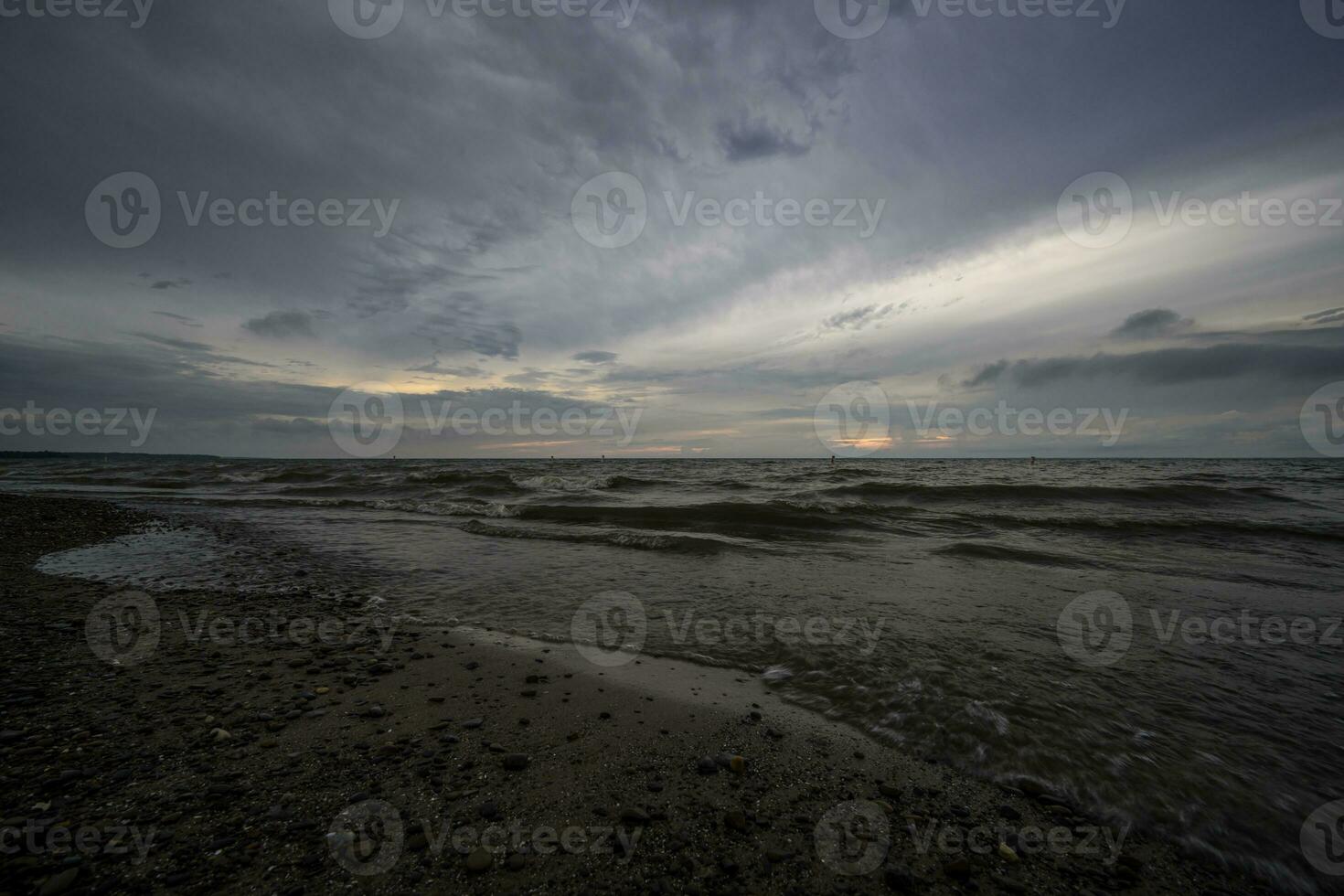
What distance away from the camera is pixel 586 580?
30.2ft

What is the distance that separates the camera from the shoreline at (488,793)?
2.66m

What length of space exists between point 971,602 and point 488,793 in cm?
746

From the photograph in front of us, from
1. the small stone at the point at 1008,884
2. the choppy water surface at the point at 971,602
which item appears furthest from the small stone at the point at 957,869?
the choppy water surface at the point at 971,602

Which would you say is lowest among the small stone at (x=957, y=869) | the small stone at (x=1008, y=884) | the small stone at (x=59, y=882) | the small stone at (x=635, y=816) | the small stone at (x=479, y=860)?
the small stone at (x=1008, y=884)

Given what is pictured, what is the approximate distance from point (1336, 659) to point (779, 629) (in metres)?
6.39

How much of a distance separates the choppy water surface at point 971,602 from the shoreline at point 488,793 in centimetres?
64

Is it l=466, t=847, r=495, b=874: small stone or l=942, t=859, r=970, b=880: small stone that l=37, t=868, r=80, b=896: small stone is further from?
l=942, t=859, r=970, b=880: small stone

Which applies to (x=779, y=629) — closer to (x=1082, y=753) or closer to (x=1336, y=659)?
(x=1082, y=753)

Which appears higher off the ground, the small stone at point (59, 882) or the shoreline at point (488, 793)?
the small stone at point (59, 882)

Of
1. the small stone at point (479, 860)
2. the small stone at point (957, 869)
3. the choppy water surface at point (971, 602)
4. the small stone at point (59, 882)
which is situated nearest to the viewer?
the small stone at point (59, 882)

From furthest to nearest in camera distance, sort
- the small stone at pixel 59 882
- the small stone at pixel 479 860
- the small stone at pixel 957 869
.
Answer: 1. the small stone at pixel 957 869
2. the small stone at pixel 479 860
3. the small stone at pixel 59 882

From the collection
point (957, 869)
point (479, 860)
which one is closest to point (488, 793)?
point (479, 860)

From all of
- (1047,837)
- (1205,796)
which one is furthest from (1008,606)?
(1047,837)

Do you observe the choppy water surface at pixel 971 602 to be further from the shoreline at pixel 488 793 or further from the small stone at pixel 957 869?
the small stone at pixel 957 869
